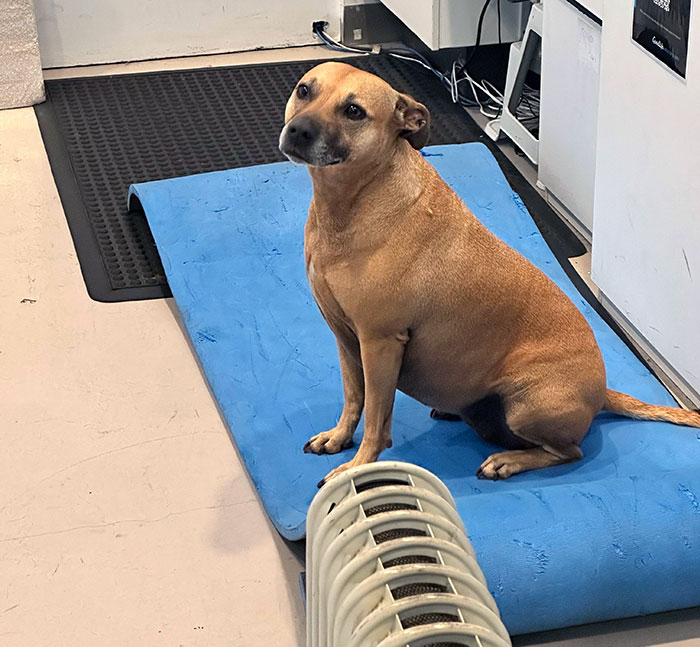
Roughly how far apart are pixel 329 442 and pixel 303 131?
0.76 metres

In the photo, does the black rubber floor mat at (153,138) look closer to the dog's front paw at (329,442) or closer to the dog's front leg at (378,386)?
the dog's front paw at (329,442)

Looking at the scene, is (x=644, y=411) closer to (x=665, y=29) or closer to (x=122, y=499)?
(x=665, y=29)

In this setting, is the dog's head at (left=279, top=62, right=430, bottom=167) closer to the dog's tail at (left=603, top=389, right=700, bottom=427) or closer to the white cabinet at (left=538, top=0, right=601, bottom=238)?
the dog's tail at (left=603, top=389, right=700, bottom=427)

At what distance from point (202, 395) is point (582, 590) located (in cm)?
113

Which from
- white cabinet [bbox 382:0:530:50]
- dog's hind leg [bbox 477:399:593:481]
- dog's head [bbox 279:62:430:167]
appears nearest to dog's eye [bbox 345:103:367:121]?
dog's head [bbox 279:62:430:167]

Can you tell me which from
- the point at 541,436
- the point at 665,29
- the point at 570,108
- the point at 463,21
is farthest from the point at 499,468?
the point at 463,21

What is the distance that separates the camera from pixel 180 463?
8.34 feet

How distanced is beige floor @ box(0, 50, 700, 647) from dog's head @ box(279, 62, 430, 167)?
846 millimetres

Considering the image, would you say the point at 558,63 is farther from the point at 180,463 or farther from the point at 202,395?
the point at 180,463

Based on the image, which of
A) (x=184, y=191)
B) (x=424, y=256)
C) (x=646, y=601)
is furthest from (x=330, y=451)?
(x=184, y=191)

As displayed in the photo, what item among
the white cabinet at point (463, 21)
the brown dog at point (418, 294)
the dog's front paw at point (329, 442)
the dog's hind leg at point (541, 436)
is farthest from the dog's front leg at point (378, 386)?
the white cabinet at point (463, 21)

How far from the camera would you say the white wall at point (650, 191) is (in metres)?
2.54

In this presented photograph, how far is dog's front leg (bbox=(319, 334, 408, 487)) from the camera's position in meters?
2.14

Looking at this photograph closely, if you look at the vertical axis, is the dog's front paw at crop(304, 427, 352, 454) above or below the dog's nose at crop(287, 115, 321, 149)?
below
